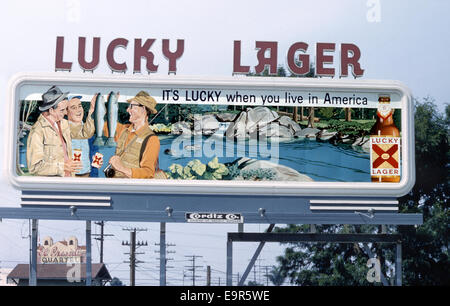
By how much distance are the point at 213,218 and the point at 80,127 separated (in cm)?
591

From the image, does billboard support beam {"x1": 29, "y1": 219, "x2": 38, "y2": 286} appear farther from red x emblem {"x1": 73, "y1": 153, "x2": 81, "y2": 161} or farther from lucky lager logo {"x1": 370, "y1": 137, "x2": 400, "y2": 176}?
lucky lager logo {"x1": 370, "y1": 137, "x2": 400, "y2": 176}

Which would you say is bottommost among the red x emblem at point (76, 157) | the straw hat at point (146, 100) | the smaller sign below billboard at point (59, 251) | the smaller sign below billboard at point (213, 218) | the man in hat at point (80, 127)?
the smaller sign below billboard at point (59, 251)

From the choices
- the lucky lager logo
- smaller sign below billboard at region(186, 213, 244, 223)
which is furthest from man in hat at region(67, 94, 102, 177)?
the lucky lager logo

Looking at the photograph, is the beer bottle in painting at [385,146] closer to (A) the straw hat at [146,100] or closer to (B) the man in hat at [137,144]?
(B) the man in hat at [137,144]

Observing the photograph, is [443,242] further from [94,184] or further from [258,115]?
[94,184]

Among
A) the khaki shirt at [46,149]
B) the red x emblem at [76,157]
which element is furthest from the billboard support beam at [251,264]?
the khaki shirt at [46,149]

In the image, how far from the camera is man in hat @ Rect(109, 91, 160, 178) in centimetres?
2972

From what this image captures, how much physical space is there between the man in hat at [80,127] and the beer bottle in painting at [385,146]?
1010 cm

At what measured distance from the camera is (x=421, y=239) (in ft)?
156

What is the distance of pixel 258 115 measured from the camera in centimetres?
3014

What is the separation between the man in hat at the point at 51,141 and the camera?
97.5 ft

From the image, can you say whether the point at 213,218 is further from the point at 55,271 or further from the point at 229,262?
the point at 55,271
